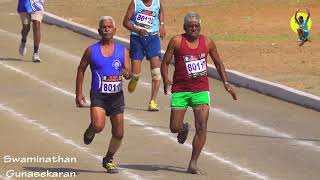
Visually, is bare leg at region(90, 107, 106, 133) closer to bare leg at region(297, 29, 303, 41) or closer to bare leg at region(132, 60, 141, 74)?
bare leg at region(132, 60, 141, 74)

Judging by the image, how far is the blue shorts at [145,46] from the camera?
17203 millimetres

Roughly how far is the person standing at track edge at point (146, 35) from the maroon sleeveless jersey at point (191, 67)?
13.4 feet

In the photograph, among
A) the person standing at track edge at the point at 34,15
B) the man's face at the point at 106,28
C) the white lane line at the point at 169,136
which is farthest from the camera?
the person standing at track edge at the point at 34,15

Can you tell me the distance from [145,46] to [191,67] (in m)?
4.36

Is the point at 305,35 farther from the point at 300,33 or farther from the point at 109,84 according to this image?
the point at 109,84

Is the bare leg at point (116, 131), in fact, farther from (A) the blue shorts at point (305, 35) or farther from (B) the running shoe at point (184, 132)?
(A) the blue shorts at point (305, 35)

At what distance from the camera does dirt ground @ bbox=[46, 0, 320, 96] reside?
69.3 ft

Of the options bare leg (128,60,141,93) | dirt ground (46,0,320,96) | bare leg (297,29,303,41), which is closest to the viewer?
bare leg (128,60,141,93)

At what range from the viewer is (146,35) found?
56.3 ft

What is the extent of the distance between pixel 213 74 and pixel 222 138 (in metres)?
5.78

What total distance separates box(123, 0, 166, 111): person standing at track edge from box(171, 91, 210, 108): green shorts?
4.11m

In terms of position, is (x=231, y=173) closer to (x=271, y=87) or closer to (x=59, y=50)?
(x=271, y=87)

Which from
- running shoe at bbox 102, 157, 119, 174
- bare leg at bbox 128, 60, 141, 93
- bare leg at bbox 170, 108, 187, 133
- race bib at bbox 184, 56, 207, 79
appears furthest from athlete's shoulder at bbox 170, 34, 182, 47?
bare leg at bbox 128, 60, 141, 93

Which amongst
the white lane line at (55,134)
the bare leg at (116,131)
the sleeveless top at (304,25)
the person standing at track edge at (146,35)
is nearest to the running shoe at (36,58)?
the white lane line at (55,134)
